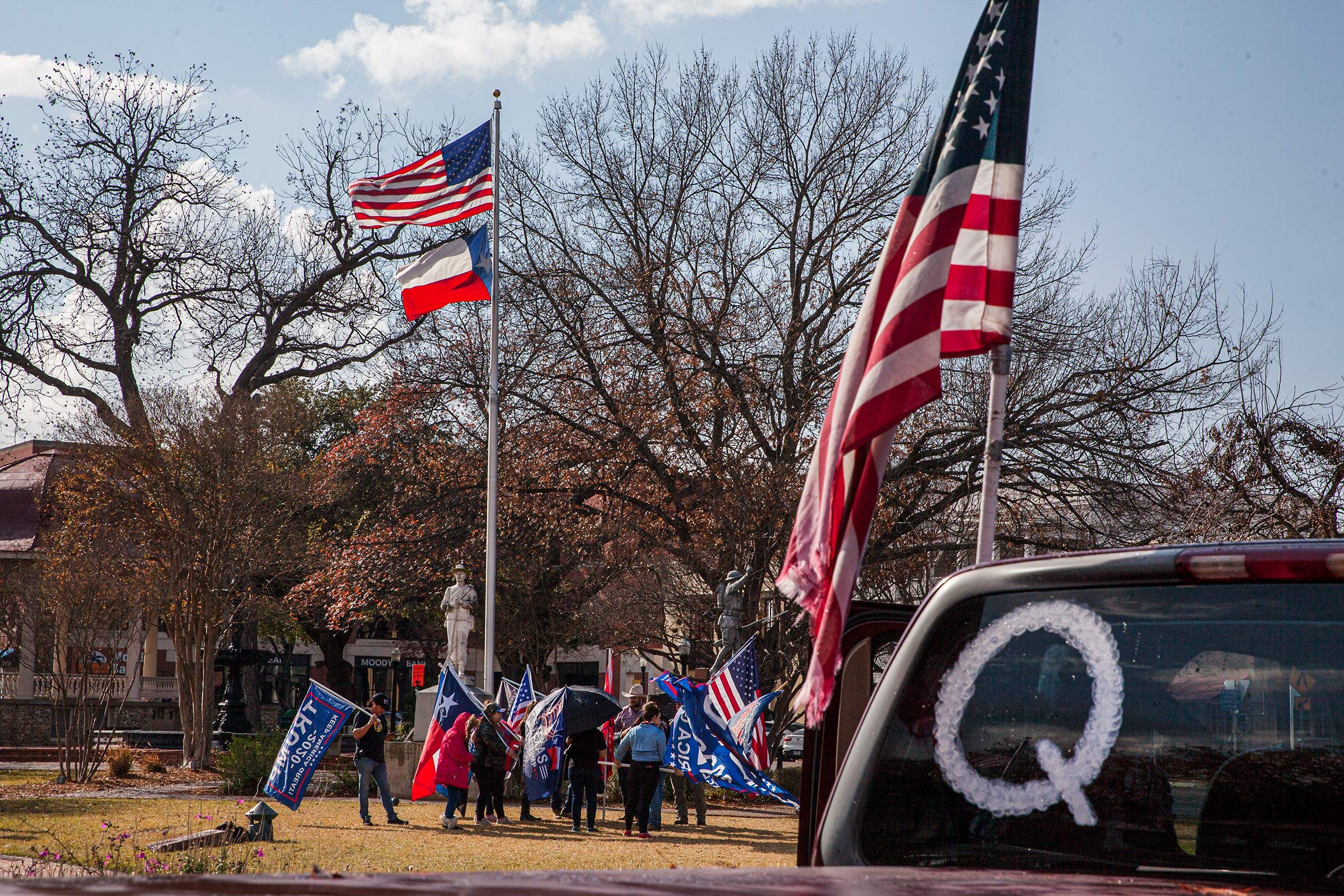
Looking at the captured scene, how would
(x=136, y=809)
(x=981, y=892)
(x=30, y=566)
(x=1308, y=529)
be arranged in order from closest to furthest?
1. (x=981, y=892)
2. (x=1308, y=529)
3. (x=136, y=809)
4. (x=30, y=566)

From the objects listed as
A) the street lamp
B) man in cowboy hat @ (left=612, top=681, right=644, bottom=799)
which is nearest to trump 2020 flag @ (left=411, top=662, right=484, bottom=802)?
man in cowboy hat @ (left=612, top=681, right=644, bottom=799)

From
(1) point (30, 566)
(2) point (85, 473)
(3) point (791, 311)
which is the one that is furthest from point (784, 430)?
(1) point (30, 566)

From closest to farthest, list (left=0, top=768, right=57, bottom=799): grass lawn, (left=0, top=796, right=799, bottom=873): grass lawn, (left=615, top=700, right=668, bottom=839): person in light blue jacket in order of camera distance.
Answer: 1. (left=0, top=796, right=799, bottom=873): grass lawn
2. (left=615, top=700, right=668, bottom=839): person in light blue jacket
3. (left=0, top=768, right=57, bottom=799): grass lawn

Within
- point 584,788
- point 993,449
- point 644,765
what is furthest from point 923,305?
point 584,788

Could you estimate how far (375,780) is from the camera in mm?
17156

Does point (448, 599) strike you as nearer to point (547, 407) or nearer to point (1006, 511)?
point (547, 407)

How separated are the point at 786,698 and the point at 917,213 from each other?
1838cm

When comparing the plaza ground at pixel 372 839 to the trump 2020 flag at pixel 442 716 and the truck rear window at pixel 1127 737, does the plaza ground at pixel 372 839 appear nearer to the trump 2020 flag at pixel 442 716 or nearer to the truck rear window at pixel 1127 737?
the trump 2020 flag at pixel 442 716

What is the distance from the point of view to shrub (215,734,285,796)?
20.5 m

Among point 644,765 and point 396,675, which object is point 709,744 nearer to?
point 644,765

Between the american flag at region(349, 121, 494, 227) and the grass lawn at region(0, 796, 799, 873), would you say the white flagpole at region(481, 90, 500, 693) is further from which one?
the grass lawn at region(0, 796, 799, 873)

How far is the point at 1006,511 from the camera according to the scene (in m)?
21.2

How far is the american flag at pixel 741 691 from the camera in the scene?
15.2 metres

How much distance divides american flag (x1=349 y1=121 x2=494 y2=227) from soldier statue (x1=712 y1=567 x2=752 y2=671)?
22.6 feet
